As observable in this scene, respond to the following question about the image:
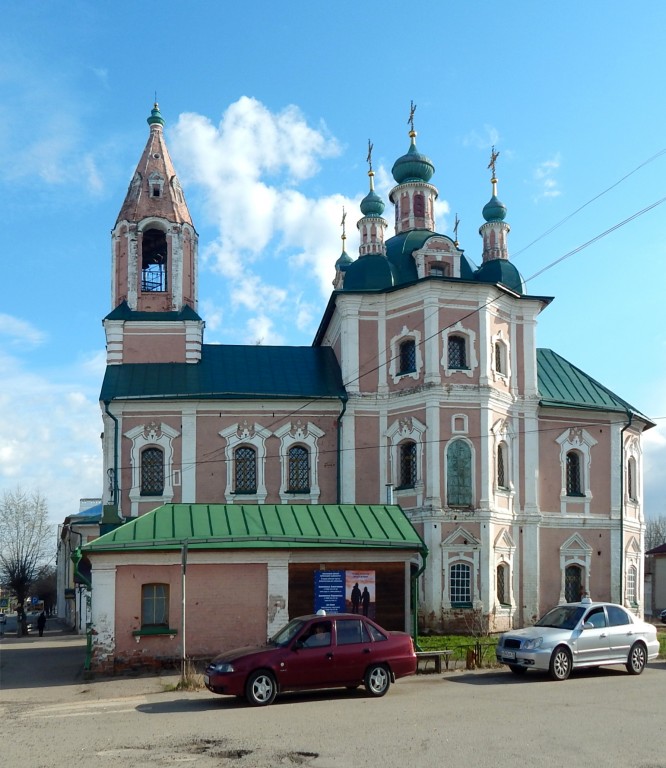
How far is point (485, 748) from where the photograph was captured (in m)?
11.1

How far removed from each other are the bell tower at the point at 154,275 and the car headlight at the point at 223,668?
59.9ft

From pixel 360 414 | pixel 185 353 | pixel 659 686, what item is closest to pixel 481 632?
pixel 360 414

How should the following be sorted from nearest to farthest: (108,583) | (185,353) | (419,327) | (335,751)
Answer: (335,751)
(108,583)
(419,327)
(185,353)

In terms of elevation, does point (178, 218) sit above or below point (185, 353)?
above

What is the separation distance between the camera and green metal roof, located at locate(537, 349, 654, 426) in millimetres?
32125

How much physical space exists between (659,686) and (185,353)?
20112mm

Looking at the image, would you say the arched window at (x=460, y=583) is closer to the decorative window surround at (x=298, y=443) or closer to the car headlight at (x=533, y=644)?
the decorative window surround at (x=298, y=443)

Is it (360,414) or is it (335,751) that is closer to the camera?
(335,751)

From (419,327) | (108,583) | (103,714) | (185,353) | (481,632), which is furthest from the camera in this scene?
(185,353)

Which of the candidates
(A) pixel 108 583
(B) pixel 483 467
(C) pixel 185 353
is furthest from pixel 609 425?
(A) pixel 108 583

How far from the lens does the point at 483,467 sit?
28.8 metres

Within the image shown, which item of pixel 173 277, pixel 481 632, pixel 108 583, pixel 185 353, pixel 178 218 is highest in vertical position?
pixel 178 218

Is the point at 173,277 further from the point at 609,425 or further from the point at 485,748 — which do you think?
the point at 485,748

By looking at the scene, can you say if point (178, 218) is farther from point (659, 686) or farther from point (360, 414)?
point (659, 686)
